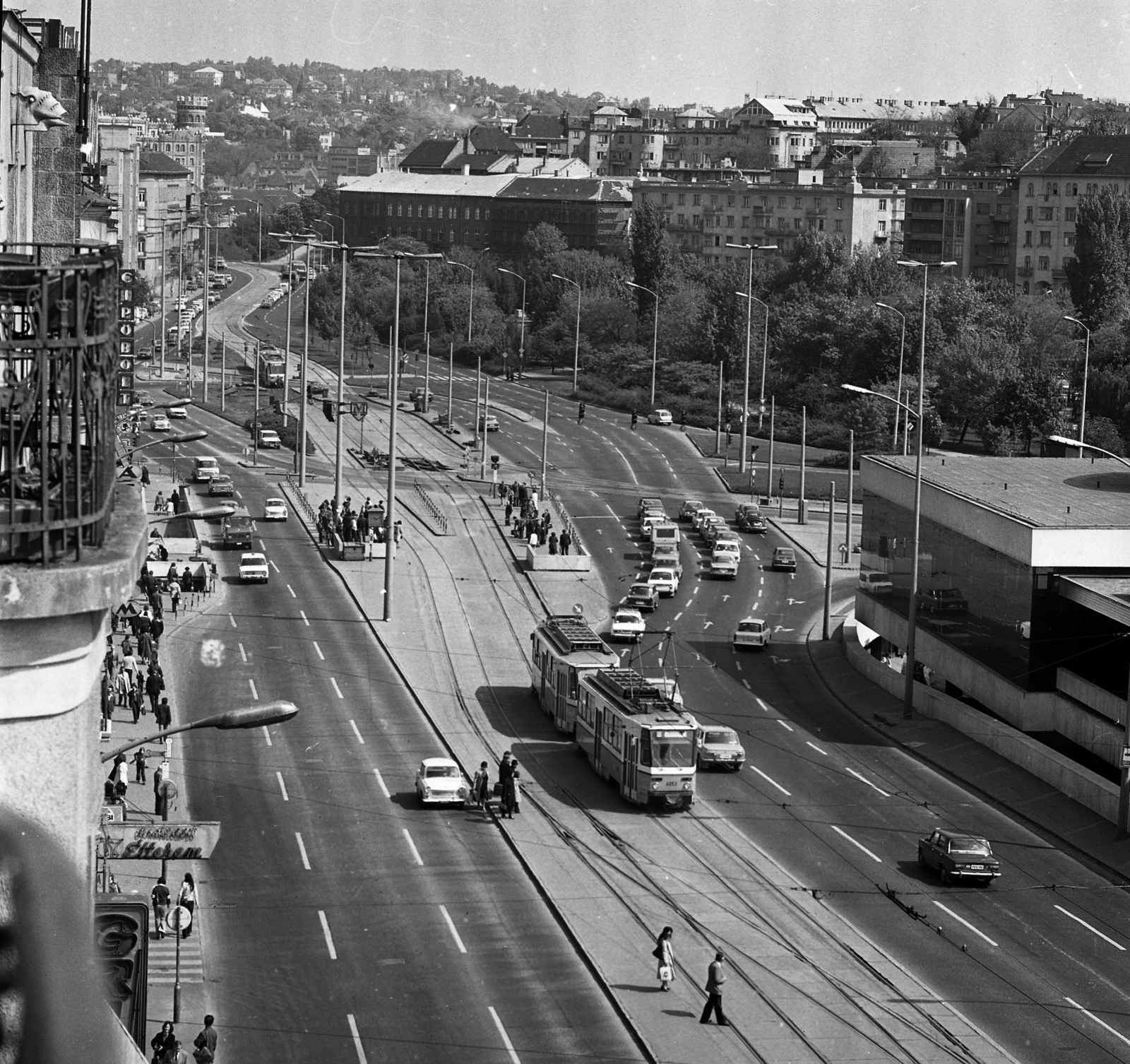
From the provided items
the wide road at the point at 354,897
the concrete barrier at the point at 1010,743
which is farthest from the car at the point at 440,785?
the concrete barrier at the point at 1010,743

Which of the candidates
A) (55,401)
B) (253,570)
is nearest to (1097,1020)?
(55,401)

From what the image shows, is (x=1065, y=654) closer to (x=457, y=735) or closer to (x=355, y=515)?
(x=457, y=735)

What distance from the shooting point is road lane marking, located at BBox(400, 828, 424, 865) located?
45.3 m

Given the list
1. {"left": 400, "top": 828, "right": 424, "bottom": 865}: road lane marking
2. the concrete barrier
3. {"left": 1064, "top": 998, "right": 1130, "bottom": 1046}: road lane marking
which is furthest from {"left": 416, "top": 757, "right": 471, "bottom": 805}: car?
{"left": 1064, "top": 998, "right": 1130, "bottom": 1046}: road lane marking

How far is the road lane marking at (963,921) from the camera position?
40.4 meters

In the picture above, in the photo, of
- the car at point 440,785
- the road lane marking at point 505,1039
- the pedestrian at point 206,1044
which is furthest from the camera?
the car at point 440,785

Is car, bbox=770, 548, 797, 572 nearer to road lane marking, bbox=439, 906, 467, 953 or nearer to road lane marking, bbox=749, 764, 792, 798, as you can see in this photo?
road lane marking, bbox=749, 764, 792, 798

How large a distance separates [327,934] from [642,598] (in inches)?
1577

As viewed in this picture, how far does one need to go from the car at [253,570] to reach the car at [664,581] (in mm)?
15043

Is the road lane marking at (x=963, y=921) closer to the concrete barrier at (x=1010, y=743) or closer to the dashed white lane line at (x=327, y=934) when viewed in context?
the concrete barrier at (x=1010, y=743)

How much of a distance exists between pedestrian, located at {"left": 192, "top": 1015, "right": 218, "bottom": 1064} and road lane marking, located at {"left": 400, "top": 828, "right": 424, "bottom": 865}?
44.7ft

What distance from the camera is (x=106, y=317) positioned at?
7.07m

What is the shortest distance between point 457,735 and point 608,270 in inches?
5154

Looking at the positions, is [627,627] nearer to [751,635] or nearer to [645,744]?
[751,635]
